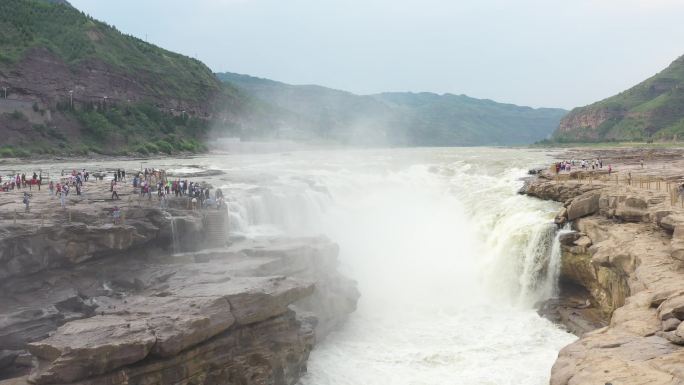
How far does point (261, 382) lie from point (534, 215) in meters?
15.2

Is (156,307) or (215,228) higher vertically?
(215,228)

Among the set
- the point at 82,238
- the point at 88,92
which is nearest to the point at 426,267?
the point at 82,238

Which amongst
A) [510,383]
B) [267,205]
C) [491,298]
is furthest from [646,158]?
[510,383]

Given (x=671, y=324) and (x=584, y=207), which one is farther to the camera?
(x=584, y=207)

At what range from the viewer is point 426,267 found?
2600cm

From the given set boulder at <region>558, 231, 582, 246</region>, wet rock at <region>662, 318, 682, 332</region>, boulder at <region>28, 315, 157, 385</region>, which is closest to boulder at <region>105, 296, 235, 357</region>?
boulder at <region>28, 315, 157, 385</region>

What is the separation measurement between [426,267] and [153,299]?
49.9 feet

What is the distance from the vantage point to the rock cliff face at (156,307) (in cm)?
1122

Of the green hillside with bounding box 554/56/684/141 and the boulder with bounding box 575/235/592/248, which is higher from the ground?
the green hillside with bounding box 554/56/684/141

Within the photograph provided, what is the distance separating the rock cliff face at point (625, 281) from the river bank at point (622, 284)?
0.05 ft

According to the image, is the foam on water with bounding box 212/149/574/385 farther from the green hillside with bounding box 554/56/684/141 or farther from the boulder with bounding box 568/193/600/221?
the green hillside with bounding box 554/56/684/141

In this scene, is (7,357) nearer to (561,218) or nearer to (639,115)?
(561,218)

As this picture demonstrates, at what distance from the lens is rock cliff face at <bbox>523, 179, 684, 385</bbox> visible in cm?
977

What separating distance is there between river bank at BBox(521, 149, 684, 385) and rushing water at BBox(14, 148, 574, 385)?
105 cm
